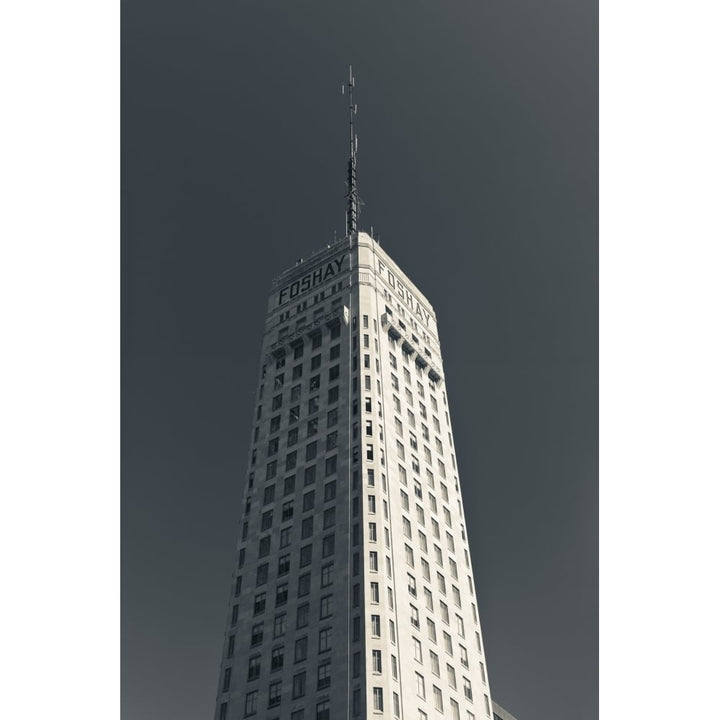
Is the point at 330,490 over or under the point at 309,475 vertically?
under

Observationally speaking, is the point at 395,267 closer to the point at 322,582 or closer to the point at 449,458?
the point at 449,458

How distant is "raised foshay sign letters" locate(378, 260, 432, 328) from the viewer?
113575 mm

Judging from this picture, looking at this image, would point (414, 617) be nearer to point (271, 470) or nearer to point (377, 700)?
point (377, 700)

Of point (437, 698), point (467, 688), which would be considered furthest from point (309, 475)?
point (437, 698)

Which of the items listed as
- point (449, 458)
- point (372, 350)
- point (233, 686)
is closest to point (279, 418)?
point (372, 350)

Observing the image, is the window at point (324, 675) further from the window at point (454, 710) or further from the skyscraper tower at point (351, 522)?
the window at point (454, 710)

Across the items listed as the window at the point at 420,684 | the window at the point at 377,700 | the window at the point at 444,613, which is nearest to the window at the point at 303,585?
the window at the point at 420,684

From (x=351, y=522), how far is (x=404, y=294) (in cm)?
3794

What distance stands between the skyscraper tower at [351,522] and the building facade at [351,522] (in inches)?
6.6

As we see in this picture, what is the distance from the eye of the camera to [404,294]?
382 ft

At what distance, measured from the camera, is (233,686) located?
81.5m

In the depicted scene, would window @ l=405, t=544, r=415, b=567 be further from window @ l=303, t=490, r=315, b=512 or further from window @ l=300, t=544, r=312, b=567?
window @ l=303, t=490, r=315, b=512

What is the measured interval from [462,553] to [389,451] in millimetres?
13566

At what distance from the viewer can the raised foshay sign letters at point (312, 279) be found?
11269 cm
